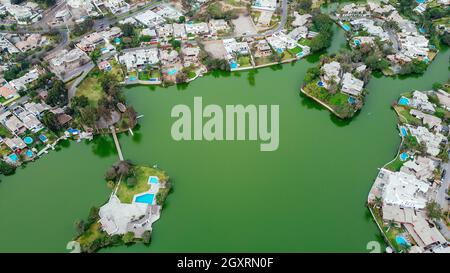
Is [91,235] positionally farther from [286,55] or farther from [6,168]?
[286,55]

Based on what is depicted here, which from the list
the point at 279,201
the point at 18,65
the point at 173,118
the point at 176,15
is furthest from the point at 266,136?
the point at 18,65

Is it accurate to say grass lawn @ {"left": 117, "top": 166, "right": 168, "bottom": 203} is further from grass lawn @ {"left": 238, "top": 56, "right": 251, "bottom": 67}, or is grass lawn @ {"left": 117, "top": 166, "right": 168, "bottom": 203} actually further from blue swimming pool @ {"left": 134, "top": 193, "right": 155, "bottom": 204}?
grass lawn @ {"left": 238, "top": 56, "right": 251, "bottom": 67}

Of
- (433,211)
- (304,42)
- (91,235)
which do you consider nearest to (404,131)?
(433,211)

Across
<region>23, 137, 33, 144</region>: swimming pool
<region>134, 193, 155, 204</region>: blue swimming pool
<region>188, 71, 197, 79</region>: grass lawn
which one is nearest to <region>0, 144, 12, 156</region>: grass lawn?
<region>23, 137, 33, 144</region>: swimming pool

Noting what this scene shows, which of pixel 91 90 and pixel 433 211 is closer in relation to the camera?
pixel 433 211

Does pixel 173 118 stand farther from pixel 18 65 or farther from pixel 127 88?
pixel 18 65

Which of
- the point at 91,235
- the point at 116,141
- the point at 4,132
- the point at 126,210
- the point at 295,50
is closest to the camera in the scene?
the point at 91,235
